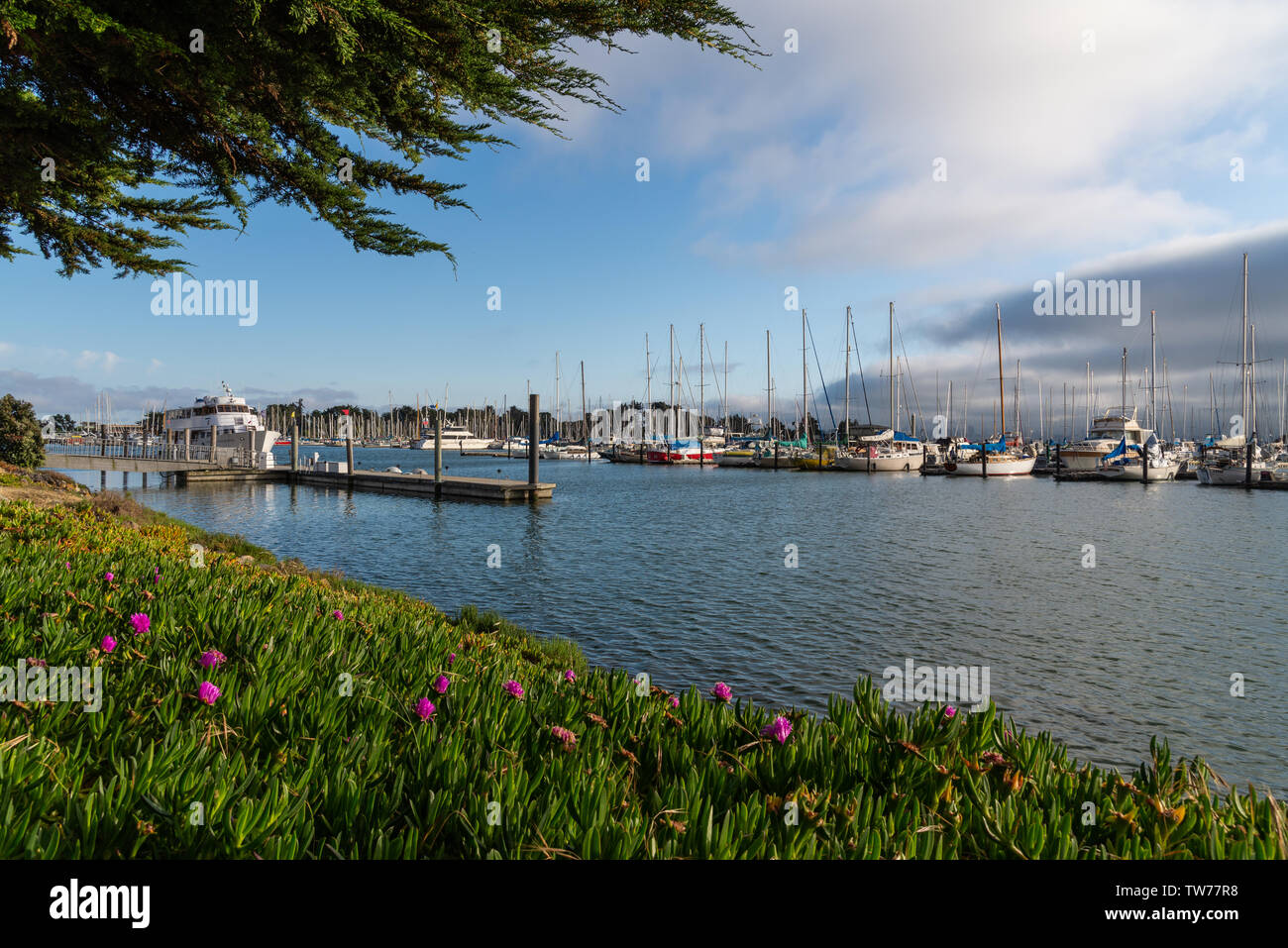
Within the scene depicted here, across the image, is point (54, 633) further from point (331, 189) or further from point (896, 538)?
point (896, 538)

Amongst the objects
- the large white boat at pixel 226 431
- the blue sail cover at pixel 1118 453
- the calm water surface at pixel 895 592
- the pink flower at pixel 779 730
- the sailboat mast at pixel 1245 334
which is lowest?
the calm water surface at pixel 895 592

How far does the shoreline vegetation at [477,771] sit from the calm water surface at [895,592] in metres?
6.07

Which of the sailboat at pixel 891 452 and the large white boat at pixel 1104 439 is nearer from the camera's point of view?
the large white boat at pixel 1104 439

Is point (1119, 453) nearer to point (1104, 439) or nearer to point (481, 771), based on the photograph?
point (1104, 439)

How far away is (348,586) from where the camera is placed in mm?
12469

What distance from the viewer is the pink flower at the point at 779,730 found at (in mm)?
3345

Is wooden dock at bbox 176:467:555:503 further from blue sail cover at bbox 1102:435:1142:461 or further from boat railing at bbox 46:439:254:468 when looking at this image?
blue sail cover at bbox 1102:435:1142:461

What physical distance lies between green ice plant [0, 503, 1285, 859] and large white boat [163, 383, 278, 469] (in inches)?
2018

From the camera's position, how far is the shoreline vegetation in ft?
7.68

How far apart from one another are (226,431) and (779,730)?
60.0m

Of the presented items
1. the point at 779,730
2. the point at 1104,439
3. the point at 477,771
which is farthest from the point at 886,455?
the point at 477,771

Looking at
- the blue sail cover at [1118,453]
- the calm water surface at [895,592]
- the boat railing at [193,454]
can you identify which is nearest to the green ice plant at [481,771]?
the calm water surface at [895,592]

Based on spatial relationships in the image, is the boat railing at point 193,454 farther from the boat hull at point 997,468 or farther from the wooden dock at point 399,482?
the boat hull at point 997,468

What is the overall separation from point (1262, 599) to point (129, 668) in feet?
69.0
